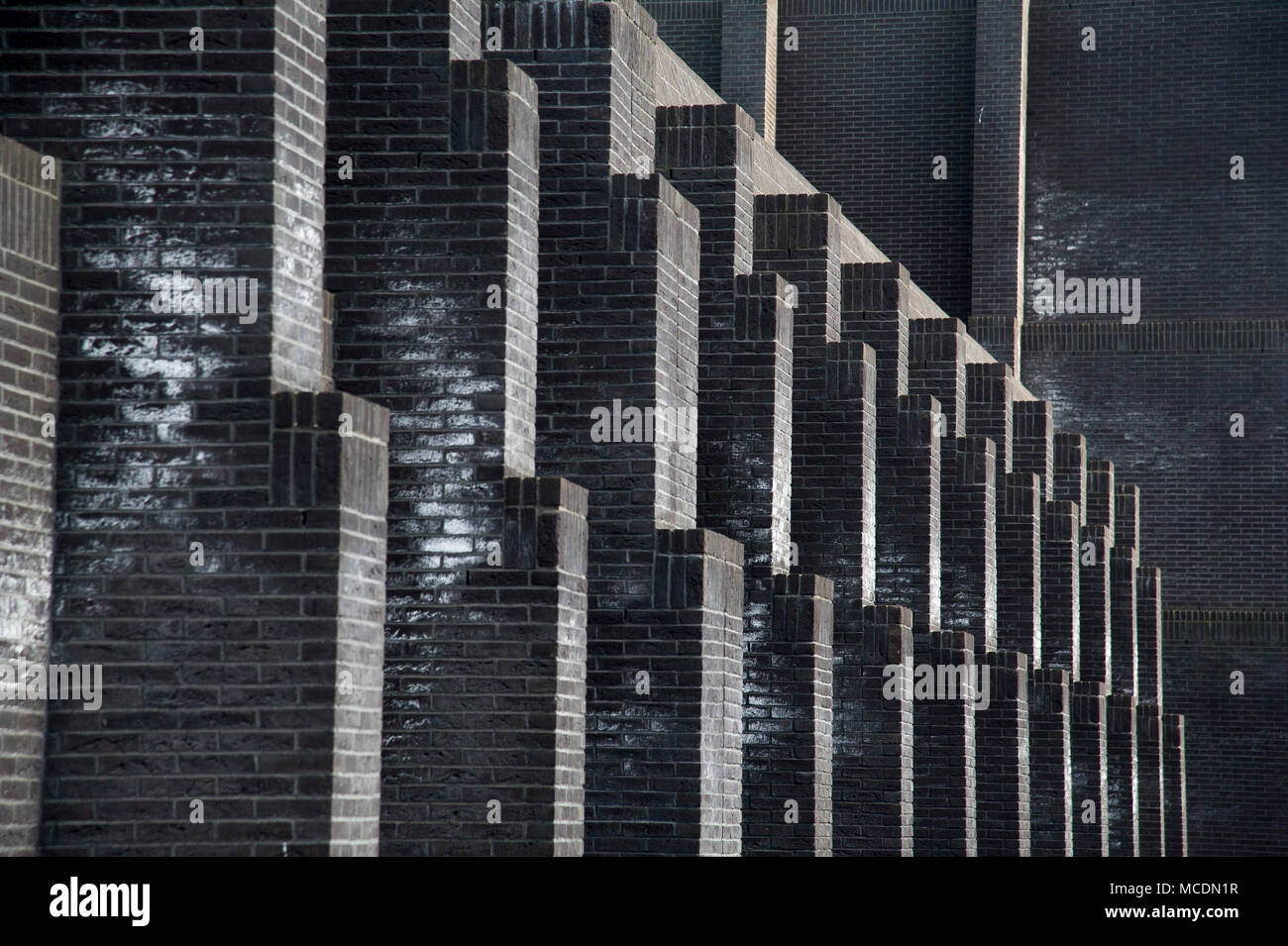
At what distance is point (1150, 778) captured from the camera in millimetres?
25688

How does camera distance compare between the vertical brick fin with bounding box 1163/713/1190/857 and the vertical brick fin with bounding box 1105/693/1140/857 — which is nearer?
the vertical brick fin with bounding box 1105/693/1140/857

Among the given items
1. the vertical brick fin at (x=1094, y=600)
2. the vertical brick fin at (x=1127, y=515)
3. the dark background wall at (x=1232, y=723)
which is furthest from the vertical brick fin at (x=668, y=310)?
the dark background wall at (x=1232, y=723)

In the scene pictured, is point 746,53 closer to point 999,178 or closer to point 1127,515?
point 999,178

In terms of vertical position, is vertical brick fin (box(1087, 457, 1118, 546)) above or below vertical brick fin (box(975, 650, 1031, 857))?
above

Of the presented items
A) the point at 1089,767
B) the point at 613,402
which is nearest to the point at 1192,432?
the point at 1089,767

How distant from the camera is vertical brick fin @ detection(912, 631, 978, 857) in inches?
639

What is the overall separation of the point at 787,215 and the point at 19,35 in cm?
752

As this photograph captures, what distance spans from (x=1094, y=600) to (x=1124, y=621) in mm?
1278

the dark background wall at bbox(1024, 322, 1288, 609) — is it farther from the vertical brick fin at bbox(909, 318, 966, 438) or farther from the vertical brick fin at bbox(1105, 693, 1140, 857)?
the vertical brick fin at bbox(909, 318, 966, 438)

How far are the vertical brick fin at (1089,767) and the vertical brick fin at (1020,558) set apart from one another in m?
2.34

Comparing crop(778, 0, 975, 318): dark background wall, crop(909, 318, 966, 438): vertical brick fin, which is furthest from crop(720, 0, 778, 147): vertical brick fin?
crop(909, 318, 966, 438): vertical brick fin

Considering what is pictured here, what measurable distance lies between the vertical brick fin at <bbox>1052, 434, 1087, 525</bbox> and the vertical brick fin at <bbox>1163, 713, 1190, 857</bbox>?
4402 mm

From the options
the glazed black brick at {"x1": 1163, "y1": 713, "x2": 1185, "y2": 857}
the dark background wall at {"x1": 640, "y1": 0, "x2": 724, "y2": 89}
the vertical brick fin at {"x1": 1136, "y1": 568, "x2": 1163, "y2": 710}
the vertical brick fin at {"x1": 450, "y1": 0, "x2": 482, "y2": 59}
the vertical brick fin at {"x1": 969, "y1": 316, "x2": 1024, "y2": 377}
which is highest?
the dark background wall at {"x1": 640, "y1": 0, "x2": 724, "y2": 89}

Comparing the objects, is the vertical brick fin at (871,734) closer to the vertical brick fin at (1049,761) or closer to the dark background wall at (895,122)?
the vertical brick fin at (1049,761)
